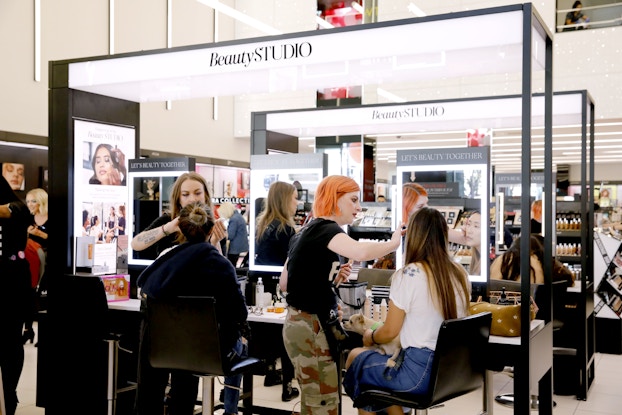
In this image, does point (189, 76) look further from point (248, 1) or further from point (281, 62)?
point (248, 1)

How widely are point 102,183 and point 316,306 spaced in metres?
2.48

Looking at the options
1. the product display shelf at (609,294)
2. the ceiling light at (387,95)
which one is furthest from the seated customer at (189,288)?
the ceiling light at (387,95)

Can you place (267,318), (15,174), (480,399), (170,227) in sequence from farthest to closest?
(15,174)
(480,399)
(170,227)
(267,318)

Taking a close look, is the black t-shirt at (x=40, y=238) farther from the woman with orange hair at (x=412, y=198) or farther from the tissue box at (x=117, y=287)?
the woman with orange hair at (x=412, y=198)

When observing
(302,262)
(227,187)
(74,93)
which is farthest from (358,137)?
(302,262)

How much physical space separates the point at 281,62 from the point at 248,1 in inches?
443

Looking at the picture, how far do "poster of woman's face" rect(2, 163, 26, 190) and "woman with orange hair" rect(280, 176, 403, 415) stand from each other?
719cm

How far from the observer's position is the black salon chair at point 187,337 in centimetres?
276

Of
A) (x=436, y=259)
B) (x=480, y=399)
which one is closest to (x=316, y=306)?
(x=436, y=259)

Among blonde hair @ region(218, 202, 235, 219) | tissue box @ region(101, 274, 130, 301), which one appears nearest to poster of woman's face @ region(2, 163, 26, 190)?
blonde hair @ region(218, 202, 235, 219)

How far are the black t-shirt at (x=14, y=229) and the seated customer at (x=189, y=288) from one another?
1138mm

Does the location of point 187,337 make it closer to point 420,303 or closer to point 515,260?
point 420,303

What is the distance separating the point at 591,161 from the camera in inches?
198

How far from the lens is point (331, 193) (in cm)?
293
